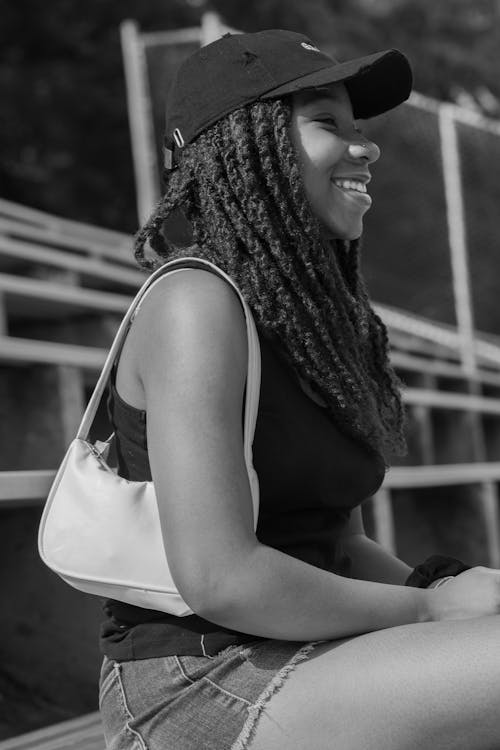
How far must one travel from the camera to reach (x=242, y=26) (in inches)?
503

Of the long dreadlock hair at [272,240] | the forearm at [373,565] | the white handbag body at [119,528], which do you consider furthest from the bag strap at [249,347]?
the forearm at [373,565]

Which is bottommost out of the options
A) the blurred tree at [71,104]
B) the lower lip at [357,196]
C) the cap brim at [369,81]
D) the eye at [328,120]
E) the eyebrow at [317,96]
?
the lower lip at [357,196]

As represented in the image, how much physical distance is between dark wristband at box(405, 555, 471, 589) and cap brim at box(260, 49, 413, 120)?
2.59ft

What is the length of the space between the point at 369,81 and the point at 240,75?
0.26 metres

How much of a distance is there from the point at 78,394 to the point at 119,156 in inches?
393

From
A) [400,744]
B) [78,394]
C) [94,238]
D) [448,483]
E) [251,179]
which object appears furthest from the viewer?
[94,238]

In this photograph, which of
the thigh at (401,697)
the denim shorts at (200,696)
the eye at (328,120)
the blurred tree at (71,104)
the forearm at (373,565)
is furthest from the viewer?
the blurred tree at (71,104)

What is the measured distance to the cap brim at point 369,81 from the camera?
181 cm

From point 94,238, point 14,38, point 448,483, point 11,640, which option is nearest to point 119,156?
point 14,38

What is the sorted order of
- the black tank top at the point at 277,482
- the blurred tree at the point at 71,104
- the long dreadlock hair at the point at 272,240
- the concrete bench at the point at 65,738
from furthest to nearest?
the blurred tree at the point at 71,104
the concrete bench at the point at 65,738
the long dreadlock hair at the point at 272,240
the black tank top at the point at 277,482

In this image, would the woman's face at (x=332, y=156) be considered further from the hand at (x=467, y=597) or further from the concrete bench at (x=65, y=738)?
the concrete bench at (x=65, y=738)

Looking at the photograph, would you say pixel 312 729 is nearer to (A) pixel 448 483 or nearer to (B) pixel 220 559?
(B) pixel 220 559

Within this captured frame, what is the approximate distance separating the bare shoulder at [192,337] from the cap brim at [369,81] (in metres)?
0.38

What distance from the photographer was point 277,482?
170 centimetres
